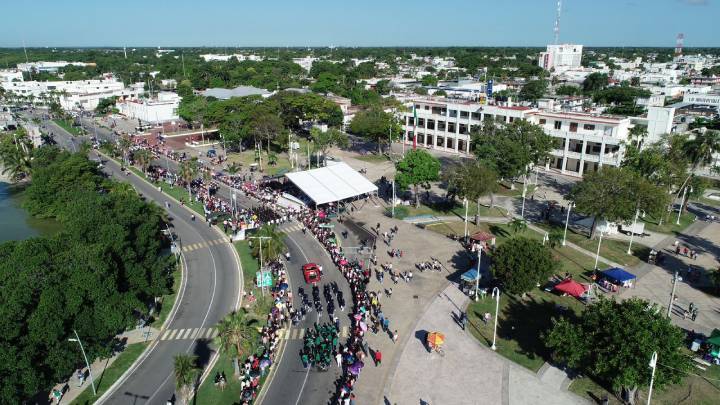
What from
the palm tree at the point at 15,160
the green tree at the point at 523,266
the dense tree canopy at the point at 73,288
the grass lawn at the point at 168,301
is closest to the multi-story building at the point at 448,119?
the green tree at the point at 523,266

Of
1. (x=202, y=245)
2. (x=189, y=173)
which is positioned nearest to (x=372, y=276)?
(x=202, y=245)

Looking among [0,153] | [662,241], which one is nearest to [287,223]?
[662,241]

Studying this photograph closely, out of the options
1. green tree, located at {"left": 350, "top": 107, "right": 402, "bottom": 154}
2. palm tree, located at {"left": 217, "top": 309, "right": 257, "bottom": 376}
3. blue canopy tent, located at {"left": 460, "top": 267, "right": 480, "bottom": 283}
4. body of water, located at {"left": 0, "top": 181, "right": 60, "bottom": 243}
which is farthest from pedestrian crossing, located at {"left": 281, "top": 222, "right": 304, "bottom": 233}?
green tree, located at {"left": 350, "top": 107, "right": 402, "bottom": 154}

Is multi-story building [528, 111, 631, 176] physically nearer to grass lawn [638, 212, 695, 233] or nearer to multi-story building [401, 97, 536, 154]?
multi-story building [401, 97, 536, 154]

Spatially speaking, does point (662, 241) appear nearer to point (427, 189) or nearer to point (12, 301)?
point (427, 189)

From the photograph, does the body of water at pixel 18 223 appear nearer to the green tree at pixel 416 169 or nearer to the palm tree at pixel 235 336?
the palm tree at pixel 235 336
